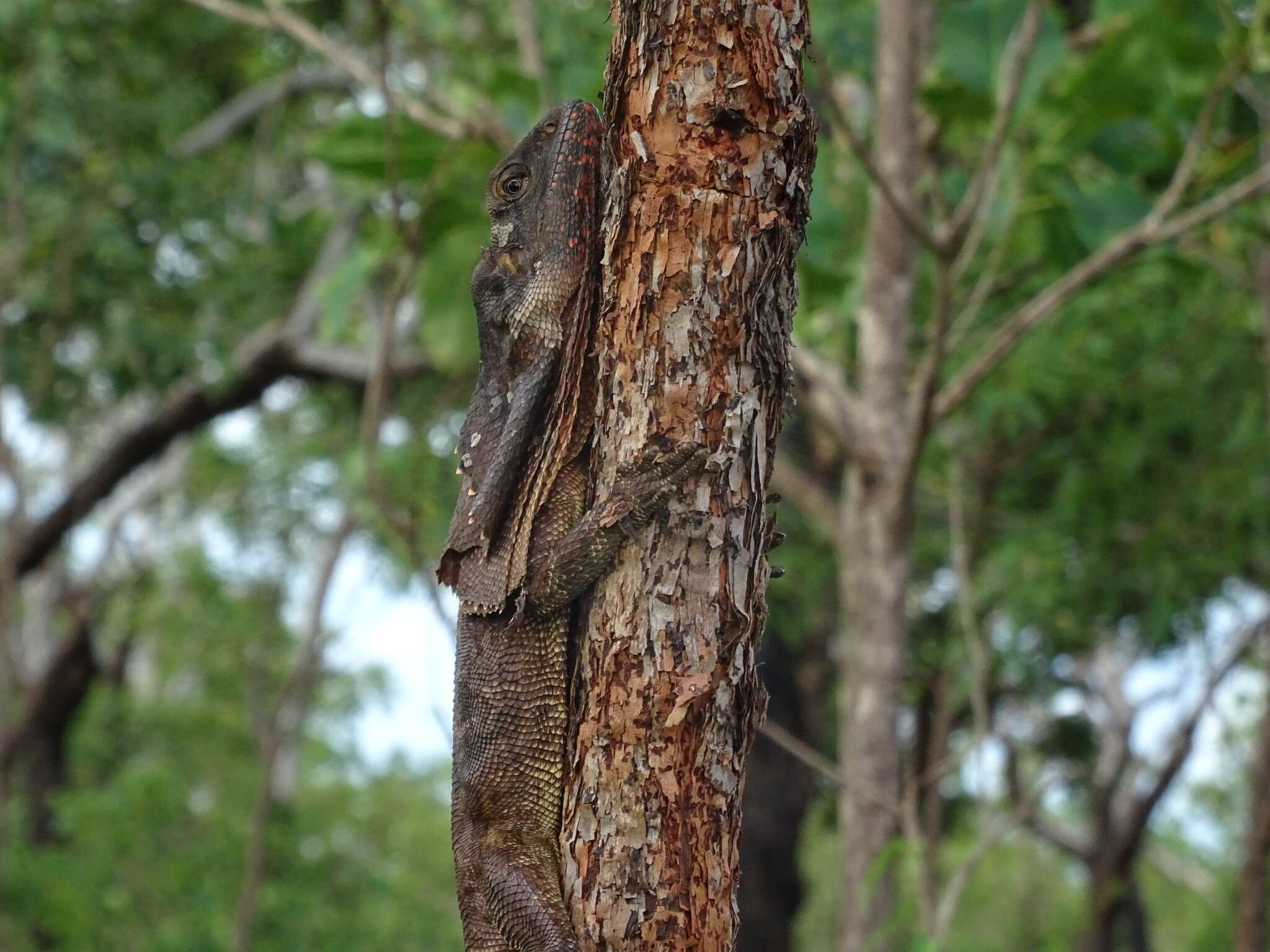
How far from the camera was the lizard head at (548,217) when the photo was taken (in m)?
2.51

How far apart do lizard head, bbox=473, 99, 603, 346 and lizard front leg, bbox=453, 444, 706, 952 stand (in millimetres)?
333

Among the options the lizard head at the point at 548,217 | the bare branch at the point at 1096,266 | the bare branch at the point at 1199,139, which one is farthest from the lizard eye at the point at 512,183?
the bare branch at the point at 1199,139

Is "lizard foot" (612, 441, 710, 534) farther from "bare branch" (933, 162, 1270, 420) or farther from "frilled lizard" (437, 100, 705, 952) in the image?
"bare branch" (933, 162, 1270, 420)

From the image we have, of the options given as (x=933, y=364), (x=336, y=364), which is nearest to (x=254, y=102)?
(x=336, y=364)

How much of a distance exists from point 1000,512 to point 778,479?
3.84m

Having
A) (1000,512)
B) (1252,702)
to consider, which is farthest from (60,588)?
(1252,702)

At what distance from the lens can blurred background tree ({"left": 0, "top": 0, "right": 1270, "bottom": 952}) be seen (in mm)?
4203

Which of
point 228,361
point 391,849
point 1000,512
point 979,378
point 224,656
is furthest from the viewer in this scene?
point 391,849

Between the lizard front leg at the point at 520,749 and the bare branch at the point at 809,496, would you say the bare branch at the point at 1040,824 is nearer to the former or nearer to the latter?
the bare branch at the point at 809,496

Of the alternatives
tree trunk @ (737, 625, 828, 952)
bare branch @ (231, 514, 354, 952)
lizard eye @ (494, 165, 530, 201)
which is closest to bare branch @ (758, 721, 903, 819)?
lizard eye @ (494, 165, 530, 201)

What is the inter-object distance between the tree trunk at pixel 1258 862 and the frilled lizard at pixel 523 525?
440 centimetres

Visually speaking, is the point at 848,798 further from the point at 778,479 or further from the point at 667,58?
the point at 667,58

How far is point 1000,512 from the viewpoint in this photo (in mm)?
8406

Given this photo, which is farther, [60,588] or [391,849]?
[391,849]
